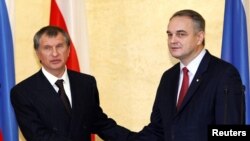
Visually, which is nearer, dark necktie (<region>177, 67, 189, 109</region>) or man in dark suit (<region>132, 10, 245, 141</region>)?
man in dark suit (<region>132, 10, 245, 141</region>)

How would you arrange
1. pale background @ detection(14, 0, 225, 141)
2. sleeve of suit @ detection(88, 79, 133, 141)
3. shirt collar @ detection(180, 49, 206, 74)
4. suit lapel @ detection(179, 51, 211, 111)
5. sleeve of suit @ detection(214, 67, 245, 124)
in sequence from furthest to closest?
1. pale background @ detection(14, 0, 225, 141)
2. sleeve of suit @ detection(88, 79, 133, 141)
3. shirt collar @ detection(180, 49, 206, 74)
4. suit lapel @ detection(179, 51, 211, 111)
5. sleeve of suit @ detection(214, 67, 245, 124)

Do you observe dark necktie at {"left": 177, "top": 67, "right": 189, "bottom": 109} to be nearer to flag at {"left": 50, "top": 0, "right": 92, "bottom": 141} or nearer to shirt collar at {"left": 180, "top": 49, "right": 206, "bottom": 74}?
shirt collar at {"left": 180, "top": 49, "right": 206, "bottom": 74}

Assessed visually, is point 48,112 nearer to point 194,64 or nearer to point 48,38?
point 48,38

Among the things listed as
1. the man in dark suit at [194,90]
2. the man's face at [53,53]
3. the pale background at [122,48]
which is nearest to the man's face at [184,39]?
the man in dark suit at [194,90]

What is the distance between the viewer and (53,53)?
10.6ft

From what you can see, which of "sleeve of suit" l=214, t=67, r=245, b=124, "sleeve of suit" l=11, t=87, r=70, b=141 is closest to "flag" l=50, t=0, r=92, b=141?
"sleeve of suit" l=11, t=87, r=70, b=141

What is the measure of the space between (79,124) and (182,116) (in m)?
0.78

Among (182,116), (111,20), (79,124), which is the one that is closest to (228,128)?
(182,116)

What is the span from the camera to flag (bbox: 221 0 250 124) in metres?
3.88

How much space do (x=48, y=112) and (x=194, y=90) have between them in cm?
101

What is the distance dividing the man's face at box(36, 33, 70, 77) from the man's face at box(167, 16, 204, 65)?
30.8 inches

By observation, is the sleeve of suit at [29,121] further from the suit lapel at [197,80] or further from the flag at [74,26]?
the flag at [74,26]

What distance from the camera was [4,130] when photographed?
3.75 meters

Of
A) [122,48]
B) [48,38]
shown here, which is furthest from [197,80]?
[122,48]
